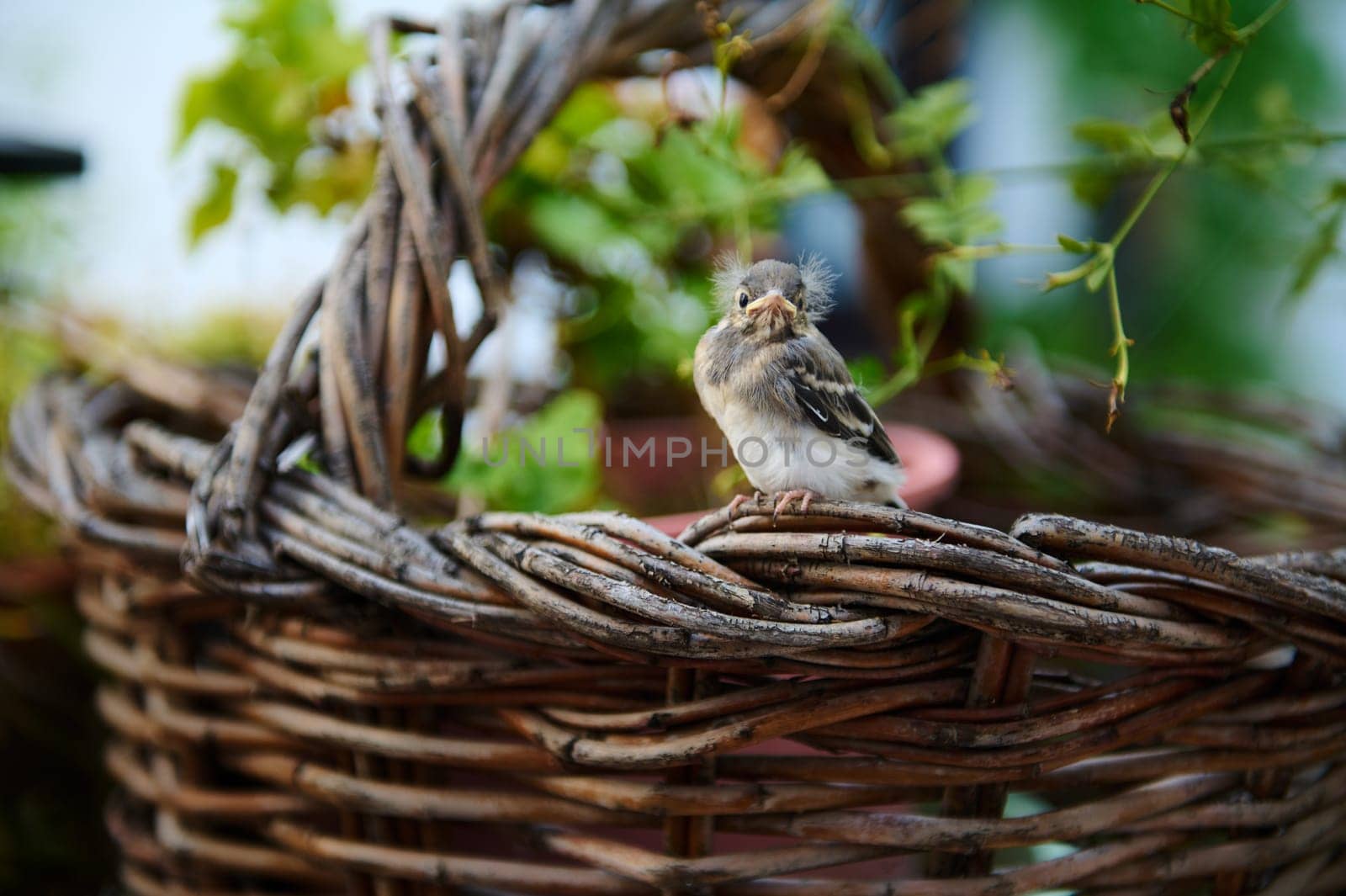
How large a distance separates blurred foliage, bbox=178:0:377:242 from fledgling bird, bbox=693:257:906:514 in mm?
674

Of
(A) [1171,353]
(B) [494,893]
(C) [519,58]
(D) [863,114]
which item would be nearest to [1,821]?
(B) [494,893]

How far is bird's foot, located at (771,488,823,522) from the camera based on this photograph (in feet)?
1.52

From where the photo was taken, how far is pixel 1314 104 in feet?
3.66

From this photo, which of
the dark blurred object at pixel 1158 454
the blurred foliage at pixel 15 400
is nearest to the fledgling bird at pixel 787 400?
the dark blurred object at pixel 1158 454

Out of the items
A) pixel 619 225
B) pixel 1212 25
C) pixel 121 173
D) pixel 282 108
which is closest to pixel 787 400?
pixel 1212 25

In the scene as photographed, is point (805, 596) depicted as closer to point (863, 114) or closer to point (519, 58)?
A: point (519, 58)

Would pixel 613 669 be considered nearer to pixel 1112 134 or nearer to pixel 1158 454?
pixel 1112 134

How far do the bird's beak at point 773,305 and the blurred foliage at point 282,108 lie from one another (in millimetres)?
689

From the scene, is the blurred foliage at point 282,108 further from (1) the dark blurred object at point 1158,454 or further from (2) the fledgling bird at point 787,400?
(1) the dark blurred object at point 1158,454

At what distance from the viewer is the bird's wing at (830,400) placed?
0.54 metres

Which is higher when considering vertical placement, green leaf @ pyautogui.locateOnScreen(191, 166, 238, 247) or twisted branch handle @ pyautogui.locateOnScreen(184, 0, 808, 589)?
green leaf @ pyautogui.locateOnScreen(191, 166, 238, 247)

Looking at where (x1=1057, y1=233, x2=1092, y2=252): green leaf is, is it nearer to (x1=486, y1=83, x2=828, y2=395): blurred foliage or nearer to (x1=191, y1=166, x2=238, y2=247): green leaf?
(x1=486, y1=83, x2=828, y2=395): blurred foliage

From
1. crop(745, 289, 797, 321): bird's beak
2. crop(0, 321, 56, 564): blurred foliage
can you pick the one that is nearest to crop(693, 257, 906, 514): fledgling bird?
crop(745, 289, 797, 321): bird's beak

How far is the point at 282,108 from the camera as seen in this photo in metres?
1.02
